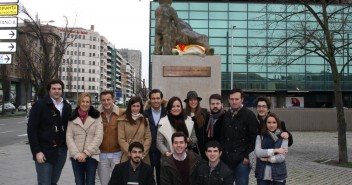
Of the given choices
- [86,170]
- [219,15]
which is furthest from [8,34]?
[219,15]

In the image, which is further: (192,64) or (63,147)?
(192,64)

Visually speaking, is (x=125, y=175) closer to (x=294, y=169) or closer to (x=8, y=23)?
(x=294, y=169)

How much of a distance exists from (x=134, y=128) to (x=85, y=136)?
0.71m

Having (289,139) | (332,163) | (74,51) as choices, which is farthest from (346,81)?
(74,51)

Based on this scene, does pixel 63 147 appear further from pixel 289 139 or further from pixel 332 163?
pixel 332 163

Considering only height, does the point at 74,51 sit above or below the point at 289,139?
above

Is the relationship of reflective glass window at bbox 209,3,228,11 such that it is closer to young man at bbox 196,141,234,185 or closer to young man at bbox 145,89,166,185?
young man at bbox 145,89,166,185

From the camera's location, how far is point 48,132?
17.9 feet

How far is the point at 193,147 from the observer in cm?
565

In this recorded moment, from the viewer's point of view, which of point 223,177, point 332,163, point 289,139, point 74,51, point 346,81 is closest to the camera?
point 223,177

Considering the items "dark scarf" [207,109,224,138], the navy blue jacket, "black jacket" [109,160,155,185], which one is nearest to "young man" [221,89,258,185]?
"dark scarf" [207,109,224,138]

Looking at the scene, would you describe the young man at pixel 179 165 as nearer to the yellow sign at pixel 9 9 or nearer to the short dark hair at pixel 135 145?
the short dark hair at pixel 135 145

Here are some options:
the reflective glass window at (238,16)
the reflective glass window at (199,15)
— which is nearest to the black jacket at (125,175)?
the reflective glass window at (199,15)

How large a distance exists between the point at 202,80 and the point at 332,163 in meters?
4.47
